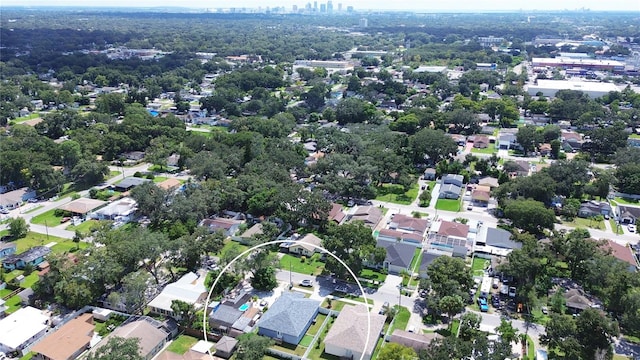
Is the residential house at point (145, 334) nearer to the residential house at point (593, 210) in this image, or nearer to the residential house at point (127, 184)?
the residential house at point (127, 184)

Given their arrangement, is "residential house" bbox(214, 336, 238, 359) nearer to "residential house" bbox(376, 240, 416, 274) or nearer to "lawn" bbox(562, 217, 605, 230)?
"residential house" bbox(376, 240, 416, 274)

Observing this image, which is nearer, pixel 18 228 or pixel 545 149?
pixel 18 228

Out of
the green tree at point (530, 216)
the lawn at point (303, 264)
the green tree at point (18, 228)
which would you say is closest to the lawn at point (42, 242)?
the green tree at point (18, 228)

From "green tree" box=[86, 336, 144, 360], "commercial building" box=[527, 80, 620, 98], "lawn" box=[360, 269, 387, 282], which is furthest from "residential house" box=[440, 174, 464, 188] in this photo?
"commercial building" box=[527, 80, 620, 98]

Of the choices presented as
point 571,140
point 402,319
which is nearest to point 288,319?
point 402,319

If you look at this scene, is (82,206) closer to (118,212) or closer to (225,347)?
(118,212)

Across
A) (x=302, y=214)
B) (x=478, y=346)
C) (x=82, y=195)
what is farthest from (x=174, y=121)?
(x=478, y=346)

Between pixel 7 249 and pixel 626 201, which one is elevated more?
pixel 7 249
